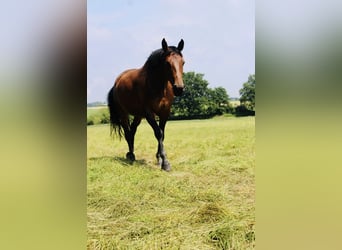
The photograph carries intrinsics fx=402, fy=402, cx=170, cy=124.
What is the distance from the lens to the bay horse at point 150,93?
11.3 ft

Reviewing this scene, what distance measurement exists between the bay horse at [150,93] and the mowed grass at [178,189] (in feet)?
0.21

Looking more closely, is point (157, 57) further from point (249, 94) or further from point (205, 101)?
point (249, 94)

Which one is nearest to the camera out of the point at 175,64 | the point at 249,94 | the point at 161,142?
the point at 249,94

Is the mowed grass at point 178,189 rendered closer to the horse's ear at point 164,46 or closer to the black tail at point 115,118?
the black tail at point 115,118

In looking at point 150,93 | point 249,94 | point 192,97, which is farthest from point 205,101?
point 150,93

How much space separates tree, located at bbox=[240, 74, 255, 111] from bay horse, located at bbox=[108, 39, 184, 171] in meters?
0.52

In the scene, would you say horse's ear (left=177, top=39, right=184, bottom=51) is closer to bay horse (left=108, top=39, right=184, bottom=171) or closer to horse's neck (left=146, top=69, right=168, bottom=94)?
bay horse (left=108, top=39, right=184, bottom=171)

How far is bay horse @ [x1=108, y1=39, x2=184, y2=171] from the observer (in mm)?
3455

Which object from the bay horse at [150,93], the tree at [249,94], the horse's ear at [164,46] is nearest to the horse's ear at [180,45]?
the bay horse at [150,93]

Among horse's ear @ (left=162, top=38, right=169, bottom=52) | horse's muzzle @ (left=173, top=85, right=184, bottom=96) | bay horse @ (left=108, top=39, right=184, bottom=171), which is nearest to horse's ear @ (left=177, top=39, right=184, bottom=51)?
bay horse @ (left=108, top=39, right=184, bottom=171)

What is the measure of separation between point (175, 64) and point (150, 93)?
376 millimetres

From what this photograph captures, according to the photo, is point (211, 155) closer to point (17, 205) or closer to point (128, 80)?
point (128, 80)

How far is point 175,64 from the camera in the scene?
11.3 ft

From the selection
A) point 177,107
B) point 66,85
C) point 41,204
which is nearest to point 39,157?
point 41,204
